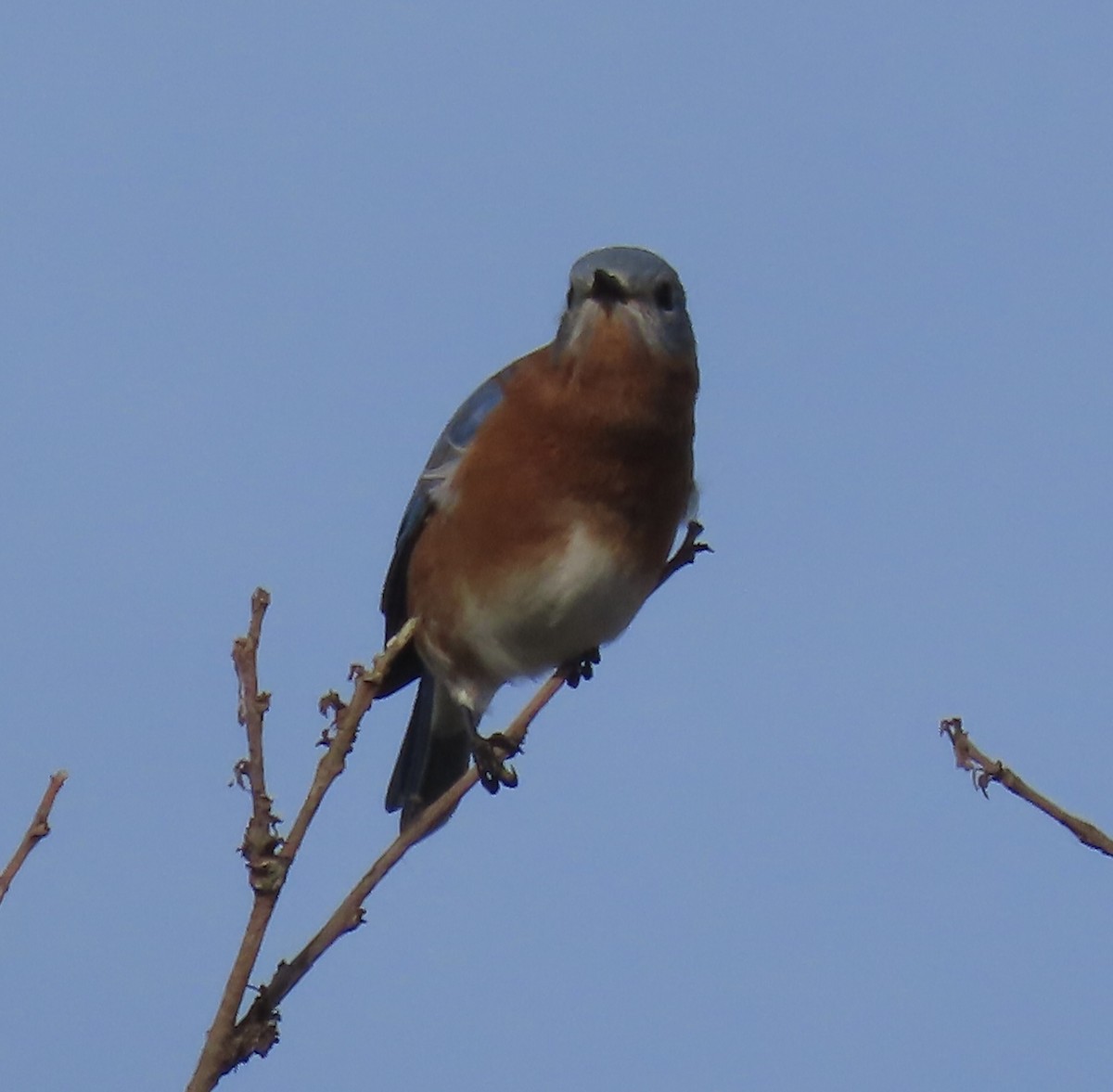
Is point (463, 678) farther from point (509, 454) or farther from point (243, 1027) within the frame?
point (243, 1027)

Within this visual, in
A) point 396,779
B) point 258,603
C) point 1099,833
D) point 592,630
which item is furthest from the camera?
point 396,779

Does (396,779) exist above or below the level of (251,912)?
above

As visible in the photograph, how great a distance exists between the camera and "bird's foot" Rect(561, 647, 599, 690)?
741 centimetres

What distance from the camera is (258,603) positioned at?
12.6 ft

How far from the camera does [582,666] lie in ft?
24.7

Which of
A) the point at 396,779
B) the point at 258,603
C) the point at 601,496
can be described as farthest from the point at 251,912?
the point at 396,779

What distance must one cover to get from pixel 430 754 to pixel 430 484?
1383 millimetres

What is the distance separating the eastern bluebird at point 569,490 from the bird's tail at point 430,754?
853 millimetres

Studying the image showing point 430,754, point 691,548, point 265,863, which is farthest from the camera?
point 430,754

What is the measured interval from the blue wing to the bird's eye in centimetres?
83

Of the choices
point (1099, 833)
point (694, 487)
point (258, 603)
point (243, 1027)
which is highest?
point (694, 487)

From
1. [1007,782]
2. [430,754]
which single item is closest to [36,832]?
[1007,782]

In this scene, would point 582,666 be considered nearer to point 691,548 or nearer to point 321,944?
point 691,548

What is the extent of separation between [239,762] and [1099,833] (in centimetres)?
171
